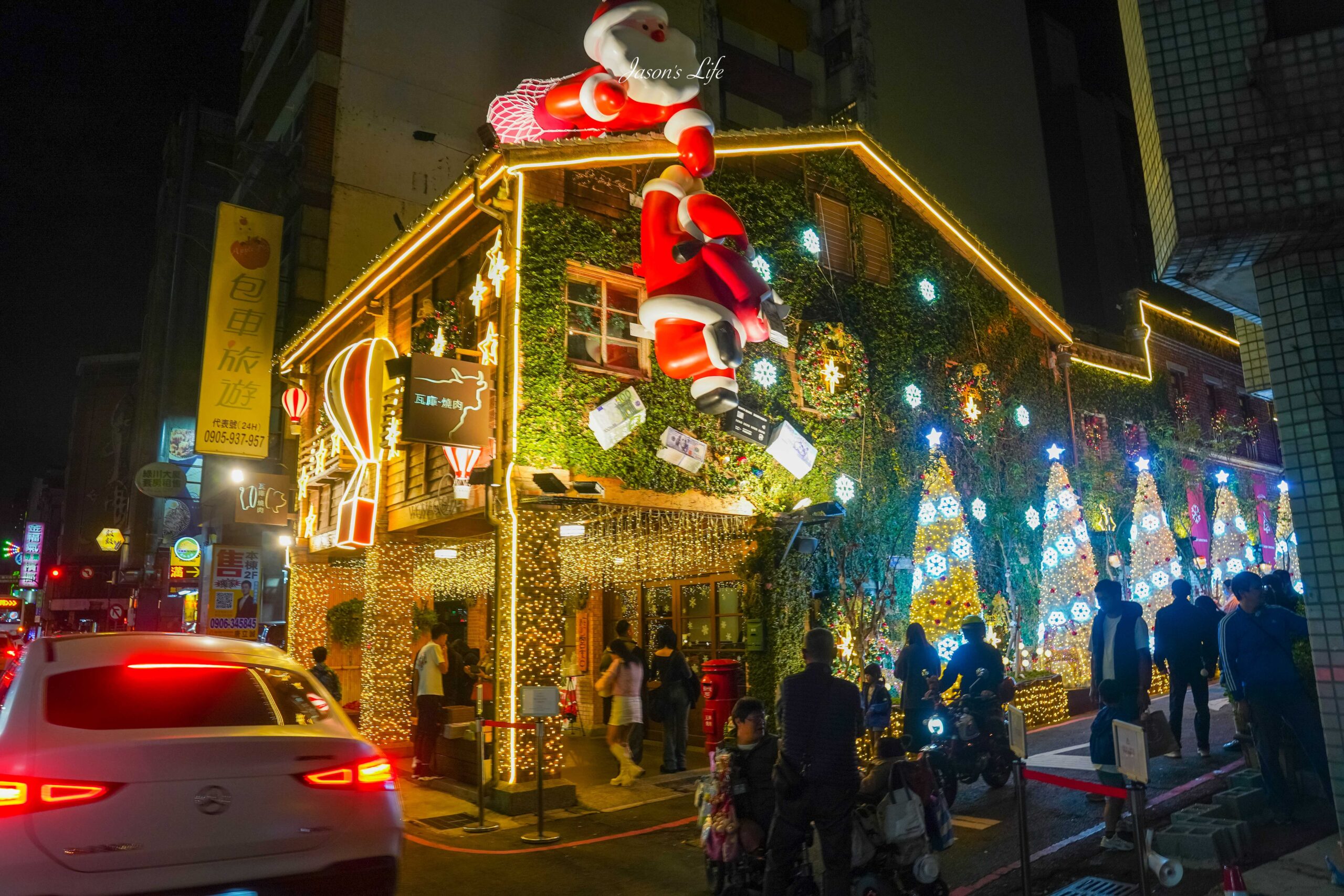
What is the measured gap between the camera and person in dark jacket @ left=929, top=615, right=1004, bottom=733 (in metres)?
9.22

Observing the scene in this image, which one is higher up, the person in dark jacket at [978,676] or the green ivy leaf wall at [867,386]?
the green ivy leaf wall at [867,386]

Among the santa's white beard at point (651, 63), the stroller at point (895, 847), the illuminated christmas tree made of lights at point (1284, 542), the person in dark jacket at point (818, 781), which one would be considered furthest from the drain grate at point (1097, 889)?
the illuminated christmas tree made of lights at point (1284, 542)

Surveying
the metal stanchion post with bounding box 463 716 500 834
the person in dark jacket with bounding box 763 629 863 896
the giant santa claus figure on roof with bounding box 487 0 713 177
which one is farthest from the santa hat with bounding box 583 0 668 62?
the person in dark jacket with bounding box 763 629 863 896

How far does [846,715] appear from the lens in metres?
5.24

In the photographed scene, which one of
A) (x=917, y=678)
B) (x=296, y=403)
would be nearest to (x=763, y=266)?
(x=917, y=678)

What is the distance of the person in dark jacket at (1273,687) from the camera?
6746 mm

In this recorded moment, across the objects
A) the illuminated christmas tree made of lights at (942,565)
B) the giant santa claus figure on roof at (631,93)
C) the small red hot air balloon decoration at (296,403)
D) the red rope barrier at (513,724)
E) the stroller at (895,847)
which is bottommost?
the stroller at (895,847)

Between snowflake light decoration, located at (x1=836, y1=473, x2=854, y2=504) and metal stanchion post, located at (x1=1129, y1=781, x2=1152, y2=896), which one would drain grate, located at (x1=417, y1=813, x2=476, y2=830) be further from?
snowflake light decoration, located at (x1=836, y1=473, x2=854, y2=504)

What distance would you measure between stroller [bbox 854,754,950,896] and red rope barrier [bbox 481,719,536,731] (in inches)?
191

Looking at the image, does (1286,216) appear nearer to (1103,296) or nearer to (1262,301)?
(1262,301)

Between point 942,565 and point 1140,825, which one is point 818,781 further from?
point 942,565

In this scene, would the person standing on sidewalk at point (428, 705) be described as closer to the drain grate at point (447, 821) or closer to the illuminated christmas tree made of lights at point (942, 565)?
the drain grate at point (447, 821)

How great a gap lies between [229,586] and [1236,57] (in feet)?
Result: 74.7

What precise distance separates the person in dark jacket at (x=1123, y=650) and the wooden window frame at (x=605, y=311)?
664 cm
